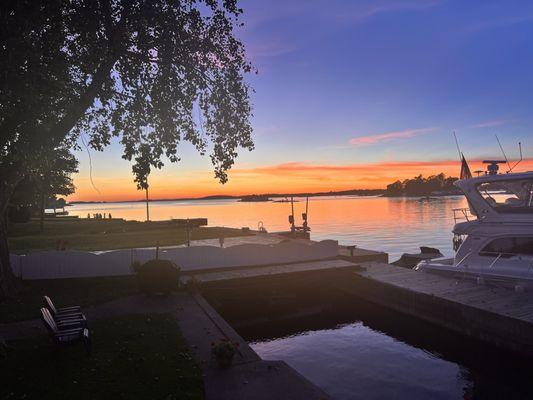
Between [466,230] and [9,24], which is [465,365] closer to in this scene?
[466,230]

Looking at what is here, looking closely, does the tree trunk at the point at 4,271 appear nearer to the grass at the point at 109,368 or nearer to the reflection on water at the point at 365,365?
the grass at the point at 109,368

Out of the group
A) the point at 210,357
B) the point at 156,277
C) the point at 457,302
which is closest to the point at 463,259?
the point at 457,302

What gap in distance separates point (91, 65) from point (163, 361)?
1192 cm

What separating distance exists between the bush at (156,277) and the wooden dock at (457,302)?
10129 mm

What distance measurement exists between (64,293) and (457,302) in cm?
1638

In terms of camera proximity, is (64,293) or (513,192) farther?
(513,192)

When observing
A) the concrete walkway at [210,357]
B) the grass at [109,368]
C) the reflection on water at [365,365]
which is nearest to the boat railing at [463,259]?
the reflection on water at [365,365]

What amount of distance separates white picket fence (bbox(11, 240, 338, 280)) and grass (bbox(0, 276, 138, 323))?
15.6 inches

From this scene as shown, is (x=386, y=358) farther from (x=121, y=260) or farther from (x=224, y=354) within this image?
(x=121, y=260)

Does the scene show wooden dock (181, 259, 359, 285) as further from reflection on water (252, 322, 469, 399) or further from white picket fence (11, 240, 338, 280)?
reflection on water (252, 322, 469, 399)

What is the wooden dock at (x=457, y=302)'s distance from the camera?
13.9 m

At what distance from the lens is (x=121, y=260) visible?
2072 cm

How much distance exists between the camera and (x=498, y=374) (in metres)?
13.2

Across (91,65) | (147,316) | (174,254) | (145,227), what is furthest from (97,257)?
(145,227)
